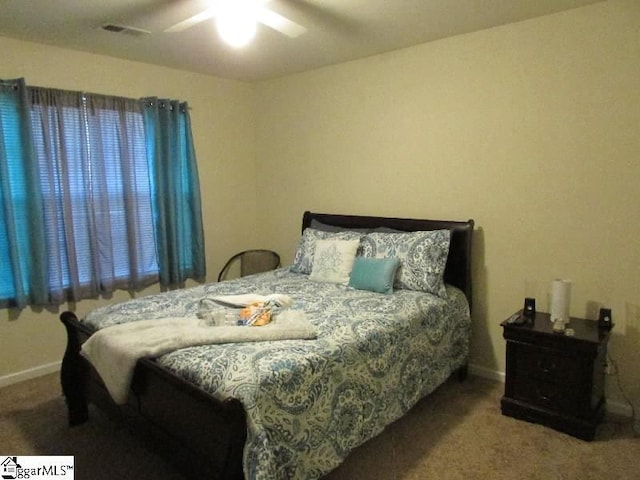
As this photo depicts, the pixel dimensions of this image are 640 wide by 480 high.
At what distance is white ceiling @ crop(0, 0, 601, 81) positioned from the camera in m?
2.38

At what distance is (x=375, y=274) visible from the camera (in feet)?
9.38

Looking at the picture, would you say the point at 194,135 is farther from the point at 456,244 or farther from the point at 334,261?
the point at 456,244

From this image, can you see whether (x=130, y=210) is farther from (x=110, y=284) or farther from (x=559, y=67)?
(x=559, y=67)

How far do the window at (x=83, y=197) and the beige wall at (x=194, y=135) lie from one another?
0.15m

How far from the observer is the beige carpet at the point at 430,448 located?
2.07 metres

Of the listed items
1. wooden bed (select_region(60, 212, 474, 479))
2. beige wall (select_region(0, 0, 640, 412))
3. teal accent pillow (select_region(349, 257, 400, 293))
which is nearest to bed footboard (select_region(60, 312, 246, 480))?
wooden bed (select_region(60, 212, 474, 479))

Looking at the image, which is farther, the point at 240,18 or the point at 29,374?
the point at 29,374

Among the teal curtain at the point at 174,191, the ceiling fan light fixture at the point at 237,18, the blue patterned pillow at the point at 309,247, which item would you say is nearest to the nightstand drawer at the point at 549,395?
the blue patterned pillow at the point at 309,247

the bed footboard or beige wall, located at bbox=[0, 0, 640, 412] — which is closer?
the bed footboard

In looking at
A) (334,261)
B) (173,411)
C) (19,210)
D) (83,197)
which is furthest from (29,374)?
(334,261)

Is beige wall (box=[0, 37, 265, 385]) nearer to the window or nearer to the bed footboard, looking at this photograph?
the window

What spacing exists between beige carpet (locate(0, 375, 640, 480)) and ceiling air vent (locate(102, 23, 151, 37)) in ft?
7.61

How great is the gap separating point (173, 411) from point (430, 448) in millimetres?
1317

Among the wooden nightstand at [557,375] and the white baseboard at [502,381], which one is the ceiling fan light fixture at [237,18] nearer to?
the wooden nightstand at [557,375]
